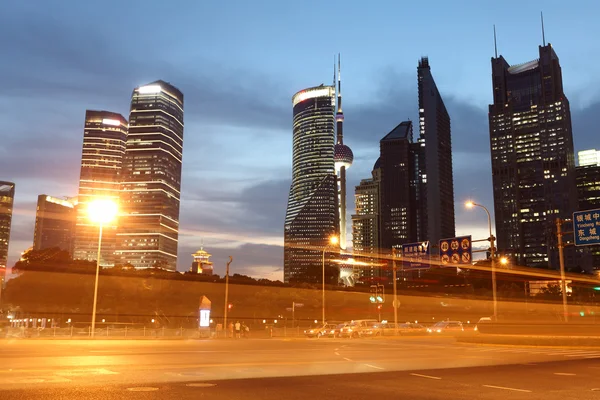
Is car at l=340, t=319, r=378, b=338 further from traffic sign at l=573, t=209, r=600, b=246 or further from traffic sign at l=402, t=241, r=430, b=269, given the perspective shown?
traffic sign at l=573, t=209, r=600, b=246

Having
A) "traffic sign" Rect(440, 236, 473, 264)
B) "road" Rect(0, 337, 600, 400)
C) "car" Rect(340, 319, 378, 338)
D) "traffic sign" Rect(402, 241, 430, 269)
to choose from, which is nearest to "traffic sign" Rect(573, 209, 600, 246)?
"traffic sign" Rect(440, 236, 473, 264)

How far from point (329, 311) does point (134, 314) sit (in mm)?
38167

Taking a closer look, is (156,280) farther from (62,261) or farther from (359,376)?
(359,376)

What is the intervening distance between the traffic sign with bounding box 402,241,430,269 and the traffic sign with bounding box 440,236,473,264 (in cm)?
247

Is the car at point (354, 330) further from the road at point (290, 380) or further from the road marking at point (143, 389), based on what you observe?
the road marking at point (143, 389)

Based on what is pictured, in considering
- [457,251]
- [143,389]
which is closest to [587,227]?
[457,251]

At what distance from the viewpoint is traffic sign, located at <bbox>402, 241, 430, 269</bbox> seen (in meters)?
48.5

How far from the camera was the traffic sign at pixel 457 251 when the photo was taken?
4347 cm

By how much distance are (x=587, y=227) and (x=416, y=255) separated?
1598 cm

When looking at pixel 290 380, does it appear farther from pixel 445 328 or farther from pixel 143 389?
pixel 445 328

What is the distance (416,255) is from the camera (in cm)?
4950

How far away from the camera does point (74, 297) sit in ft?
291

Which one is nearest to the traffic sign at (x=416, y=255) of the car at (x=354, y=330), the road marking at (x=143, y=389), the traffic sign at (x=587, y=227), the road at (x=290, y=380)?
the car at (x=354, y=330)

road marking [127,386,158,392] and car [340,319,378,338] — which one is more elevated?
road marking [127,386,158,392]
